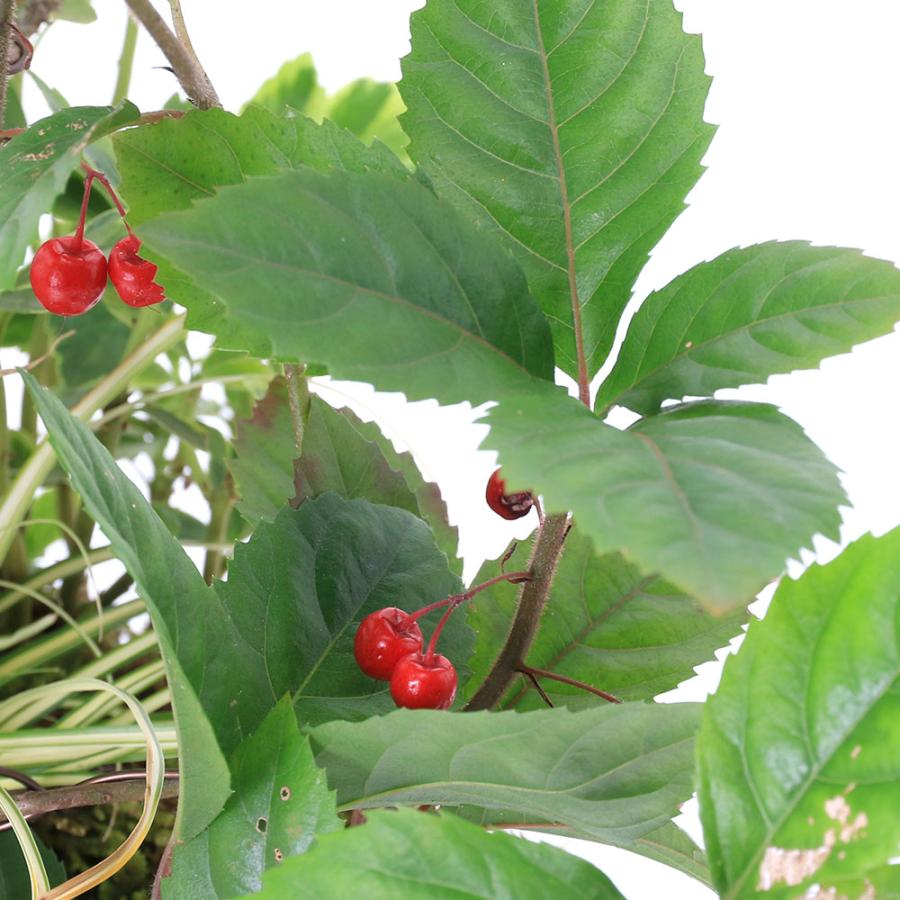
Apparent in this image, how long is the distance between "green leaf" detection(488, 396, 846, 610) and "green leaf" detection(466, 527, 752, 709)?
0.16 m

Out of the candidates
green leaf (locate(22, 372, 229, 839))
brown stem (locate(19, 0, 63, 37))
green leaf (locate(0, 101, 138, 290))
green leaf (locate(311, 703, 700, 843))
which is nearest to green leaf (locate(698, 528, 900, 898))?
green leaf (locate(311, 703, 700, 843))

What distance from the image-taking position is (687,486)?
9.7 inches

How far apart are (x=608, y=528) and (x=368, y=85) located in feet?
2.66

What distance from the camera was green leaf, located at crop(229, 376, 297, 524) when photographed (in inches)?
20.0

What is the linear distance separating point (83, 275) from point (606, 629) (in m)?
0.24

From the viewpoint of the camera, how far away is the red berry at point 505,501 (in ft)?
1.30

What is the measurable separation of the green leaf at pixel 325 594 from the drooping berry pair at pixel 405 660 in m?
0.01

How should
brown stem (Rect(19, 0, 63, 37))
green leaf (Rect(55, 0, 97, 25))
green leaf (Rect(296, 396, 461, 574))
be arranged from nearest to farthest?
green leaf (Rect(296, 396, 461, 574)) < brown stem (Rect(19, 0, 63, 37)) < green leaf (Rect(55, 0, 97, 25))

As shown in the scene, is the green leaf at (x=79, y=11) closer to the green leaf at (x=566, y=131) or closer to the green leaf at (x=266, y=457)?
the green leaf at (x=266, y=457)

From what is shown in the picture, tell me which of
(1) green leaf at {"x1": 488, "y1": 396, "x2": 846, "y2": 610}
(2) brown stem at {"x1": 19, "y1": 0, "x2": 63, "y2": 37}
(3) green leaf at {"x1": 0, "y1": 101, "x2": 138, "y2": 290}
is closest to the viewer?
(1) green leaf at {"x1": 488, "y1": 396, "x2": 846, "y2": 610}

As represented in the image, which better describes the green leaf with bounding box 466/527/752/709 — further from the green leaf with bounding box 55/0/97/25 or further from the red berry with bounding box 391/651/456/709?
the green leaf with bounding box 55/0/97/25

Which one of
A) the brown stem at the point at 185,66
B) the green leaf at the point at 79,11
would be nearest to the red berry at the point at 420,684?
the brown stem at the point at 185,66

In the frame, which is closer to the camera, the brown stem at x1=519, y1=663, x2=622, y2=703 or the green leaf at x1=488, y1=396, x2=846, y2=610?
the green leaf at x1=488, y1=396, x2=846, y2=610

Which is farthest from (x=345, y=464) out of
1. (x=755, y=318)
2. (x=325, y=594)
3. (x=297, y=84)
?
(x=297, y=84)
